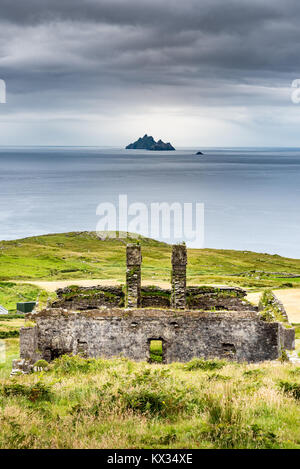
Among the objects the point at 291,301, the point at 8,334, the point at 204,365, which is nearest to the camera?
the point at 204,365

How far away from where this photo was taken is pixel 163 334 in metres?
20.7

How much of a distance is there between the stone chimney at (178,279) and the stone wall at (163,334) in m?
1.98

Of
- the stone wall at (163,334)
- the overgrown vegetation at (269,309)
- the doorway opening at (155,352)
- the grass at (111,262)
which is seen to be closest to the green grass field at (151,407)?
the stone wall at (163,334)

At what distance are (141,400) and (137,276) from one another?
12.1m

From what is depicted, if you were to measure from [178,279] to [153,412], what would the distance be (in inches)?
491

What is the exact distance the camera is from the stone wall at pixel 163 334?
67.5ft

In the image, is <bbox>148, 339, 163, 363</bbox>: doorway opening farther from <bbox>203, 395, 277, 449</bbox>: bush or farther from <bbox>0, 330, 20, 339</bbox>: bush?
<bbox>0, 330, 20, 339</bbox>: bush

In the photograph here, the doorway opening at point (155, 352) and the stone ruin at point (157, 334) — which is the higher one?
the stone ruin at point (157, 334)

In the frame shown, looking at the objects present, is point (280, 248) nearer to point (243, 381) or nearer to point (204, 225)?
point (204, 225)

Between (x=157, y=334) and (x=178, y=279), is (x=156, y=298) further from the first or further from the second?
(x=157, y=334)

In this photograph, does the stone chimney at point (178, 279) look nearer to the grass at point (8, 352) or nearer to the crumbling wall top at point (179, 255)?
the crumbling wall top at point (179, 255)

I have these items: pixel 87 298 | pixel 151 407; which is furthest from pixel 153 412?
pixel 87 298

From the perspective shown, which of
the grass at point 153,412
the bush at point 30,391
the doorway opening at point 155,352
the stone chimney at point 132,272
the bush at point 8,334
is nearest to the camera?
the grass at point 153,412

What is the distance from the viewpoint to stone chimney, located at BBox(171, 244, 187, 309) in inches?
892
